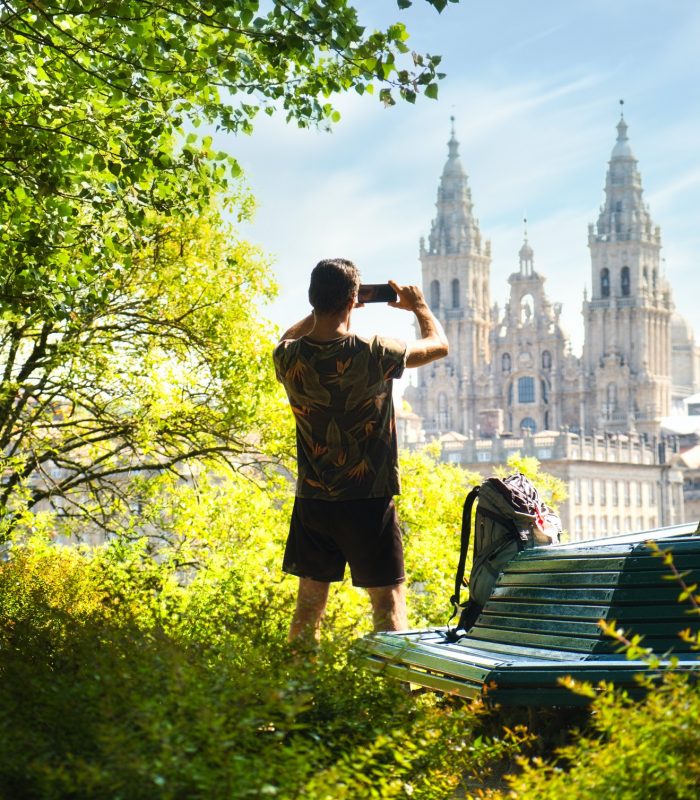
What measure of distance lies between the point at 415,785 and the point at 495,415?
104 metres

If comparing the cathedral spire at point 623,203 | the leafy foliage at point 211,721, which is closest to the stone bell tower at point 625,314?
the cathedral spire at point 623,203

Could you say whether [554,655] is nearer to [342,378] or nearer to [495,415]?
[342,378]

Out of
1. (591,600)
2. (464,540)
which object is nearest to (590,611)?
(591,600)

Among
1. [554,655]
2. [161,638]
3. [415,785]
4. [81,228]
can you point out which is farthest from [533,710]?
[81,228]

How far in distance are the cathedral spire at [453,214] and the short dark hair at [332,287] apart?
382 feet

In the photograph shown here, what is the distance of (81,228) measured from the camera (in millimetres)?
7176

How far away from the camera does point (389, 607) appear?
4.21m

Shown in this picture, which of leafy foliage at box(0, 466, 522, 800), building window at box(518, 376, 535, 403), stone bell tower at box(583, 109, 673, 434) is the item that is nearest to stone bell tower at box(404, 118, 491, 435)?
building window at box(518, 376, 535, 403)

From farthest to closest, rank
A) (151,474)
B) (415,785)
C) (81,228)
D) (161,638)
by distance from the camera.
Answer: (151,474), (81,228), (161,638), (415,785)

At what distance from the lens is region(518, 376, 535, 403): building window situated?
109 m

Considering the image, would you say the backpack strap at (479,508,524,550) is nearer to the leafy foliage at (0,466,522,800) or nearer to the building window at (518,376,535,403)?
the leafy foliage at (0,466,522,800)

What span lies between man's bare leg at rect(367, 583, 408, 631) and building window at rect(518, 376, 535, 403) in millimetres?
105556

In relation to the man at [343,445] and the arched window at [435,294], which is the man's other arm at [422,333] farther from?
the arched window at [435,294]

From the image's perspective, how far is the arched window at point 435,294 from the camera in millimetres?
119500
